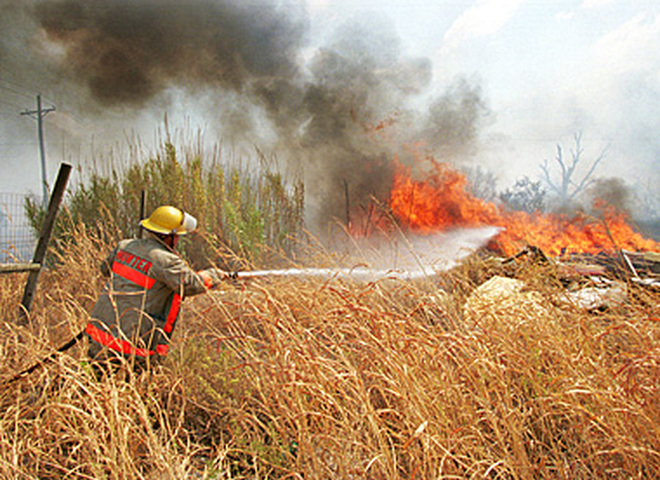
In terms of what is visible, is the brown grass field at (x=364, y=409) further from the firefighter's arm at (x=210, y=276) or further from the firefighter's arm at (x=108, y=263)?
the firefighter's arm at (x=108, y=263)

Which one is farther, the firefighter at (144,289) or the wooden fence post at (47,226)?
the wooden fence post at (47,226)

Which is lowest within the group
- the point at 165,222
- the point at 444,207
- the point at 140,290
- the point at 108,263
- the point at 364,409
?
the point at 364,409

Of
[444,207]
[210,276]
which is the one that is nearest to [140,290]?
[210,276]

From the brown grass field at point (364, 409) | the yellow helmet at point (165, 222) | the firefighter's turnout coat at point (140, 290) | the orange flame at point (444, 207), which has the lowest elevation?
the brown grass field at point (364, 409)

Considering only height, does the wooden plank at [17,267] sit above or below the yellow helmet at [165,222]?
below

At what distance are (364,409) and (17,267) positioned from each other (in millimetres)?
3120

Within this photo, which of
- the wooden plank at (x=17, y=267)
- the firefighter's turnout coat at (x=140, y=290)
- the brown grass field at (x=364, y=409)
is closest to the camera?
the brown grass field at (x=364, y=409)

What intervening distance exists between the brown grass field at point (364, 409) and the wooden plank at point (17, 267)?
0.62m

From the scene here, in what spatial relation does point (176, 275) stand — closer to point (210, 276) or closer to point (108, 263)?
point (210, 276)

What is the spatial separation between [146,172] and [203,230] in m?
1.36

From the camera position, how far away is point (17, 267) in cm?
331

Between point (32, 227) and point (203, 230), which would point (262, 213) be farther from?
point (32, 227)

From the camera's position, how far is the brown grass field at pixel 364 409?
5.57 ft

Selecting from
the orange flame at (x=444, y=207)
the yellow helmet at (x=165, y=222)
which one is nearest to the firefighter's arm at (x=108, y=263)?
the yellow helmet at (x=165, y=222)
